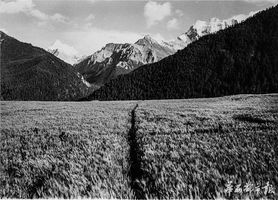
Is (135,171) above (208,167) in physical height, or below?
below

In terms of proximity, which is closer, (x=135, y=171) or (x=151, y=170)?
(x=151, y=170)

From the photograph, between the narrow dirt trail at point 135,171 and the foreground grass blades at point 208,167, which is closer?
the foreground grass blades at point 208,167

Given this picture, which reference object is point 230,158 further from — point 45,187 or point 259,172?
point 45,187

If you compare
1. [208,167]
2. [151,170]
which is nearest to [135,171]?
[151,170]

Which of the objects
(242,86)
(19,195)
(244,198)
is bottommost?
(19,195)

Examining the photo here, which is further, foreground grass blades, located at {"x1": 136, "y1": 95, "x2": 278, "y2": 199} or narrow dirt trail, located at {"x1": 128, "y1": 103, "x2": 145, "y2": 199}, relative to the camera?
narrow dirt trail, located at {"x1": 128, "y1": 103, "x2": 145, "y2": 199}

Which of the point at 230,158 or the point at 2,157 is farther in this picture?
the point at 2,157

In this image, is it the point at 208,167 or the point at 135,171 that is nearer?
the point at 208,167

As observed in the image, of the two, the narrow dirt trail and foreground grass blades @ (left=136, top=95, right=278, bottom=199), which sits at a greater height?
foreground grass blades @ (left=136, top=95, right=278, bottom=199)

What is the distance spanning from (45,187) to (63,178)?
0.40 m

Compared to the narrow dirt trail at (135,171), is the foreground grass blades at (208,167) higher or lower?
higher

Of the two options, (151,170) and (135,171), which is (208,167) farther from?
(135,171)

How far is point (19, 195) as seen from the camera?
458 cm

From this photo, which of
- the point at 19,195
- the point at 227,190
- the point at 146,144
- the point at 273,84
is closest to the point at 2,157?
the point at 19,195
